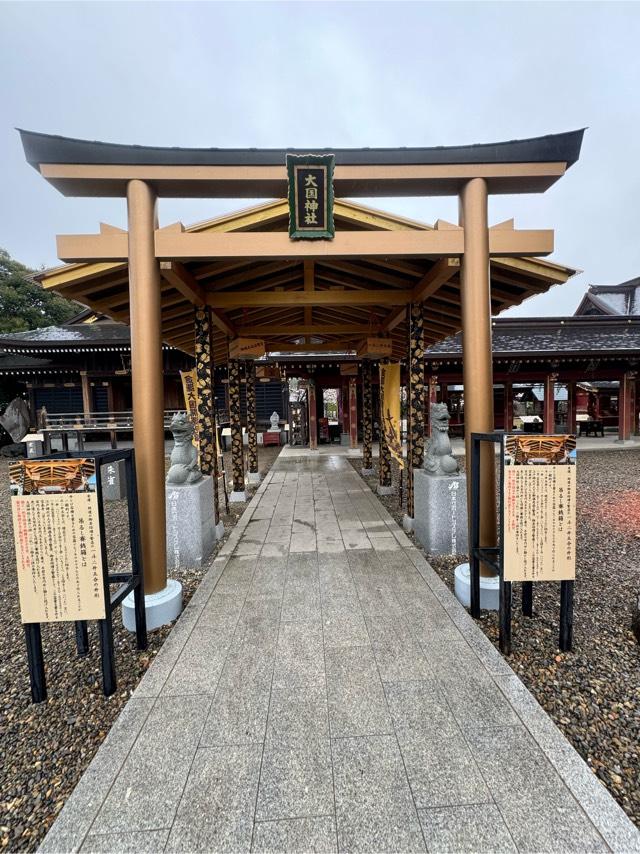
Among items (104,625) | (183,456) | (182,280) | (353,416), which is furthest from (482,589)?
(353,416)

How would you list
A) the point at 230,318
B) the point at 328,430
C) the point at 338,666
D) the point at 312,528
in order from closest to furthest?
the point at 338,666 → the point at 312,528 → the point at 230,318 → the point at 328,430

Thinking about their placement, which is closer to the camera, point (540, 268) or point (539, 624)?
point (539, 624)

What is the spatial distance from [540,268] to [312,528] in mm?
4982

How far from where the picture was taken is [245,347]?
749 centimetres

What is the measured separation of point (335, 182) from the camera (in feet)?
12.8

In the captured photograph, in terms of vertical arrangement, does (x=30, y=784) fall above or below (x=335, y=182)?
below

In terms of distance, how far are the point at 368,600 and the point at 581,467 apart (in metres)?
10.9

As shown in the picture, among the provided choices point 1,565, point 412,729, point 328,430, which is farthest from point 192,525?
point 328,430

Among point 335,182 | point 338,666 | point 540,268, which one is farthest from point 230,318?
point 338,666

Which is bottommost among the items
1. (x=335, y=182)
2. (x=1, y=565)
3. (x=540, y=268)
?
(x=1, y=565)

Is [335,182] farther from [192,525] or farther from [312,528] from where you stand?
[312,528]

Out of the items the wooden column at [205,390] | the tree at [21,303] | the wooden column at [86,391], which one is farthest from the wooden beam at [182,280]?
the tree at [21,303]

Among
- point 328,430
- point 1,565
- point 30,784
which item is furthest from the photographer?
point 328,430

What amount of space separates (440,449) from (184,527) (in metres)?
3.66
